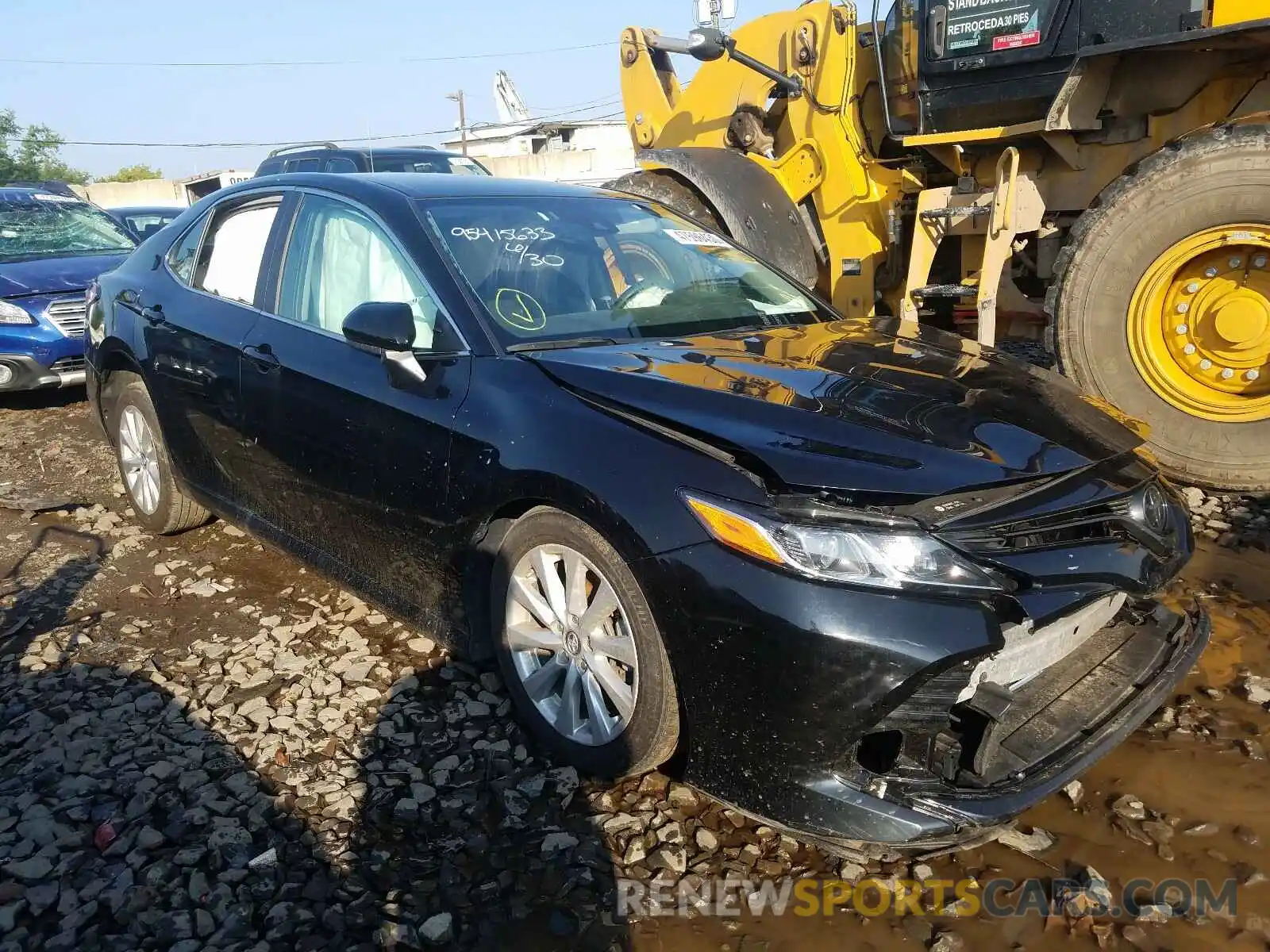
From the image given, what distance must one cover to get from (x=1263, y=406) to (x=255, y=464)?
4181mm

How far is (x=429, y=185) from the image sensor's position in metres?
3.49

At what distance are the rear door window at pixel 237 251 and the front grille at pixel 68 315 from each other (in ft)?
13.1

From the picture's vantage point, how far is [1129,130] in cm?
492

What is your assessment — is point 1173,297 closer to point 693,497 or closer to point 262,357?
point 693,497

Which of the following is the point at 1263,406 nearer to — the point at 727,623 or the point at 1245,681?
the point at 1245,681

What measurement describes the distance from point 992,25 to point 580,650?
13.4ft

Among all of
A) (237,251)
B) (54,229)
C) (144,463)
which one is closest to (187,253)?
(237,251)

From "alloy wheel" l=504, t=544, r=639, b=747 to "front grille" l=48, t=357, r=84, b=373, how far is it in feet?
20.1

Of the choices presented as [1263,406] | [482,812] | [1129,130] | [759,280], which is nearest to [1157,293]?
[1263,406]

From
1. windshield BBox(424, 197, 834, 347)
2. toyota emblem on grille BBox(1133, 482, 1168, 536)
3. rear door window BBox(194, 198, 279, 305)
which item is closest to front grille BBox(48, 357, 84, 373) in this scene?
rear door window BBox(194, 198, 279, 305)

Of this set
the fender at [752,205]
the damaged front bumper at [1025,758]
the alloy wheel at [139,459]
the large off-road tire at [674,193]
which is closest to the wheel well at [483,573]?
the damaged front bumper at [1025,758]

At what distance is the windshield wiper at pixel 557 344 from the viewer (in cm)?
283

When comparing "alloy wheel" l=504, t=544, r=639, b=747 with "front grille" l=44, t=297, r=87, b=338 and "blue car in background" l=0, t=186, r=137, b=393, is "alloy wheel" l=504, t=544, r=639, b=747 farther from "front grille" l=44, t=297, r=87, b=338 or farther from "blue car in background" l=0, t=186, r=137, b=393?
"front grille" l=44, t=297, r=87, b=338

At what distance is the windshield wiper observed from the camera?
9.29 feet
